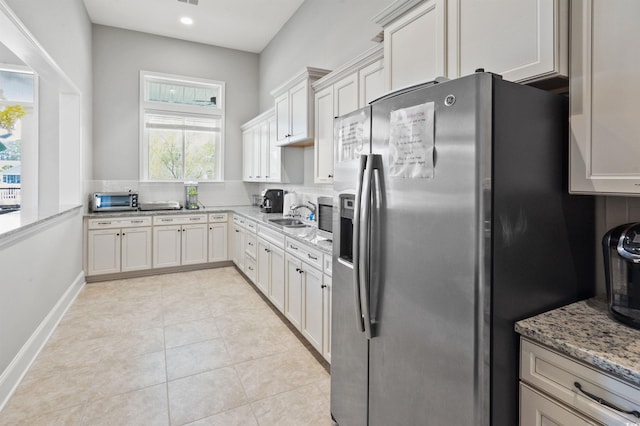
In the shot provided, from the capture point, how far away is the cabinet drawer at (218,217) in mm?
5270

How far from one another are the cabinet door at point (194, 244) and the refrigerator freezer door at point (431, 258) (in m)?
4.13

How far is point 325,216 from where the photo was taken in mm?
3109

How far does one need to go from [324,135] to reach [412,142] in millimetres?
1919

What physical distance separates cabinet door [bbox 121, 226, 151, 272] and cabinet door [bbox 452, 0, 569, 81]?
180 inches

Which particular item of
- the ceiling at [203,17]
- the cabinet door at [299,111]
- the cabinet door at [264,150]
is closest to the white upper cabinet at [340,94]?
the cabinet door at [299,111]

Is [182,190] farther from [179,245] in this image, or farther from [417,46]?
[417,46]

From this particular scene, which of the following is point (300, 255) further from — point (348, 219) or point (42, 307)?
point (42, 307)

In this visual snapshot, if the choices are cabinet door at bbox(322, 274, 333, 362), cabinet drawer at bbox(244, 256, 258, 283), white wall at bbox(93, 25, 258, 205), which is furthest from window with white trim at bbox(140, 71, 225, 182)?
cabinet door at bbox(322, 274, 333, 362)

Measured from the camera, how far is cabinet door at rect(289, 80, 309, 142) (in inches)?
135

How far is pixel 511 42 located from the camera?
4.51 feet

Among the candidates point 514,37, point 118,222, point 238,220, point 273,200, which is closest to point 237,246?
point 238,220

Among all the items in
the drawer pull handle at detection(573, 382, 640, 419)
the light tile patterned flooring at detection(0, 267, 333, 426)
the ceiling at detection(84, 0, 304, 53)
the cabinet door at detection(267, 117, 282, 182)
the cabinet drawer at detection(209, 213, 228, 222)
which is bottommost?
the light tile patterned flooring at detection(0, 267, 333, 426)

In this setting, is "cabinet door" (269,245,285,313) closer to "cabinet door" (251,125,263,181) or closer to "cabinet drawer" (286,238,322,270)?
"cabinet drawer" (286,238,322,270)

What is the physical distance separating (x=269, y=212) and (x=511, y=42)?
3735mm
